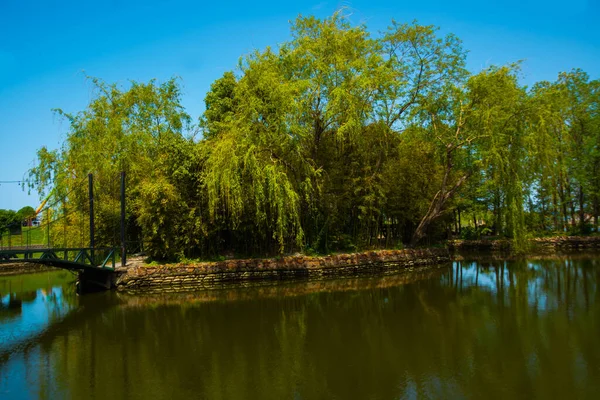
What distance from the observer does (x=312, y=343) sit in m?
8.06

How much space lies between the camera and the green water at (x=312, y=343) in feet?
19.7

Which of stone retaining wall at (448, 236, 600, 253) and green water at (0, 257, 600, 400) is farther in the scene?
stone retaining wall at (448, 236, 600, 253)

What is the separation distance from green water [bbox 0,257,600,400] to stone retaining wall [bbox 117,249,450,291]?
1.15m

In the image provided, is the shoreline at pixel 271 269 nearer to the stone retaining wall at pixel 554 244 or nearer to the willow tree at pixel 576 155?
the stone retaining wall at pixel 554 244

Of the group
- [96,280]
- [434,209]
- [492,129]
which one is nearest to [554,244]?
[434,209]

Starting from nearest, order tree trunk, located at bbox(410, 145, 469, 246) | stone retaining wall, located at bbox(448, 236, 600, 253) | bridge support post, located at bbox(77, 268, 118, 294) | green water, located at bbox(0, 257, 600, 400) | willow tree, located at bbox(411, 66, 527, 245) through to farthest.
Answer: green water, located at bbox(0, 257, 600, 400) → bridge support post, located at bbox(77, 268, 118, 294) → willow tree, located at bbox(411, 66, 527, 245) → tree trunk, located at bbox(410, 145, 469, 246) → stone retaining wall, located at bbox(448, 236, 600, 253)

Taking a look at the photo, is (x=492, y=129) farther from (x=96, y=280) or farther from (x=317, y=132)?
(x=96, y=280)

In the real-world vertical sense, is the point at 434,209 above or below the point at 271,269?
above

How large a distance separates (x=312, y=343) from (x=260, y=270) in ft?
25.0


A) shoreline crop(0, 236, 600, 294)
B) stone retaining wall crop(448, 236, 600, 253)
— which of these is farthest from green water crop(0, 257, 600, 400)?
stone retaining wall crop(448, 236, 600, 253)

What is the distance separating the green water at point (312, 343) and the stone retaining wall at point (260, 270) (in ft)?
3.78

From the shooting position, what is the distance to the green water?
5992mm

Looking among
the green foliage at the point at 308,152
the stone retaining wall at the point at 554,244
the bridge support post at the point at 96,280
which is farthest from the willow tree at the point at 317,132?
the stone retaining wall at the point at 554,244

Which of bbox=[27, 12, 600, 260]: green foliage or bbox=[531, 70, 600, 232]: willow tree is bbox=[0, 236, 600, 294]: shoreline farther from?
bbox=[531, 70, 600, 232]: willow tree
